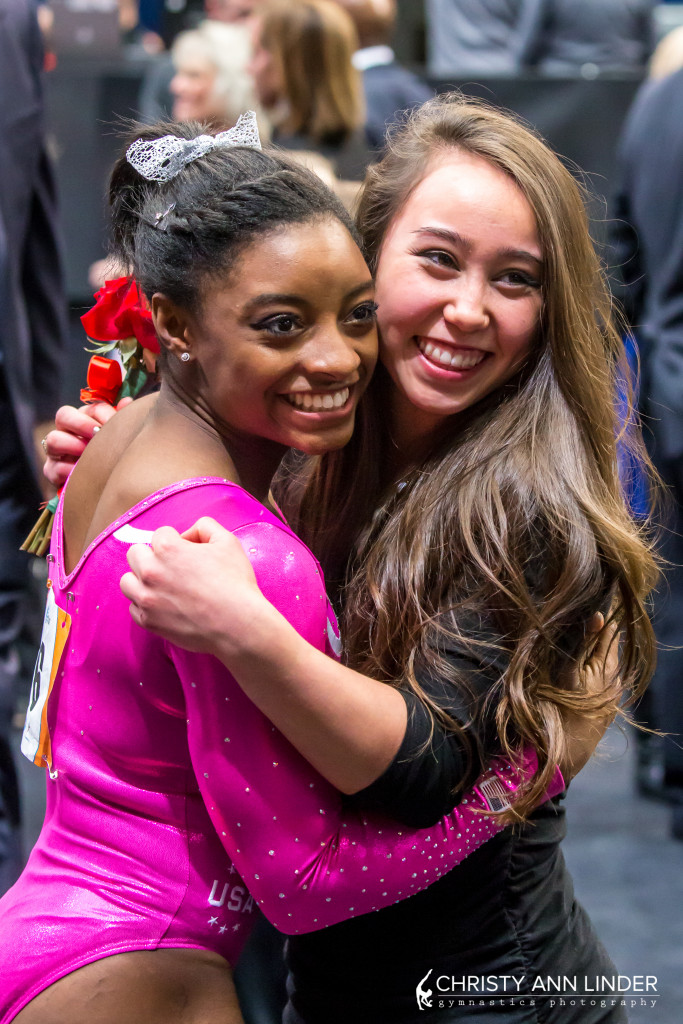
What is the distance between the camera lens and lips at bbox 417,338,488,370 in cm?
136

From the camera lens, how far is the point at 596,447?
1.36 meters

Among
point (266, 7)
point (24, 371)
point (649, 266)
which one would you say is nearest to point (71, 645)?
point (24, 371)

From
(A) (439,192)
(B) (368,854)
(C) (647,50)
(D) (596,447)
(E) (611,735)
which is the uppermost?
(A) (439,192)

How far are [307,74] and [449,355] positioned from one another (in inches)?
101

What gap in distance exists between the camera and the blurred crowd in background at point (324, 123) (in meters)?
2.49

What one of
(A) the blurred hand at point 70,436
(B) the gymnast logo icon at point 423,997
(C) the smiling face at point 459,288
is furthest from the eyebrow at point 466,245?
(B) the gymnast logo icon at point 423,997

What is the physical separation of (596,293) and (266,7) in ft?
8.47

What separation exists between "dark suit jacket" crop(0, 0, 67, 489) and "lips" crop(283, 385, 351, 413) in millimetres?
1460

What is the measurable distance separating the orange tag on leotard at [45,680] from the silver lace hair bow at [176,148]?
0.49 m

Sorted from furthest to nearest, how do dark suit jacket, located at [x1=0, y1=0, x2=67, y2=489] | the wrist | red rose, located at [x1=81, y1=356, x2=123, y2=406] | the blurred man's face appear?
1. the blurred man's face
2. dark suit jacket, located at [x1=0, y1=0, x2=67, y2=489]
3. red rose, located at [x1=81, y1=356, x2=123, y2=406]
4. the wrist

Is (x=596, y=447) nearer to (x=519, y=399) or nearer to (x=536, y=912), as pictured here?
(x=519, y=399)

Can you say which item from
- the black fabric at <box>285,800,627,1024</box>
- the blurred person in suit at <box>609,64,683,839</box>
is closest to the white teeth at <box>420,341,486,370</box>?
the black fabric at <box>285,800,627,1024</box>

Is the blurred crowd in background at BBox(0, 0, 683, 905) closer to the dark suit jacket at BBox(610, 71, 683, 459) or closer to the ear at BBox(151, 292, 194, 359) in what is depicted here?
the dark suit jacket at BBox(610, 71, 683, 459)

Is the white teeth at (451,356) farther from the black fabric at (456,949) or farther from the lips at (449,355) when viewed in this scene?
the black fabric at (456,949)
